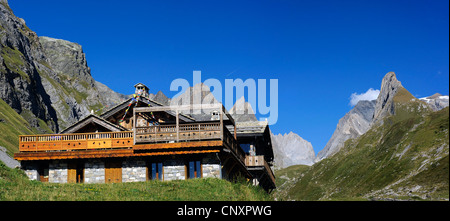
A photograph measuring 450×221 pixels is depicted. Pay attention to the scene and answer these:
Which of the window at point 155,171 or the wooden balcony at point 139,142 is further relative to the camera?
the window at point 155,171

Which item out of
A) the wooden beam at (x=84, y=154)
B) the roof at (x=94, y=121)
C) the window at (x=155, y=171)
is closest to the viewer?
the wooden beam at (x=84, y=154)

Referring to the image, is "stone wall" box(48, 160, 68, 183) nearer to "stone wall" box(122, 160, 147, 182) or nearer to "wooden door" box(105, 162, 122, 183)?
"wooden door" box(105, 162, 122, 183)

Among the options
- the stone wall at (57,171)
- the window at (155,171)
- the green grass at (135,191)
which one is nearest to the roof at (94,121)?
the stone wall at (57,171)

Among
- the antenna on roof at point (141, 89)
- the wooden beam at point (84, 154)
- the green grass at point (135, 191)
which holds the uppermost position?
the antenna on roof at point (141, 89)

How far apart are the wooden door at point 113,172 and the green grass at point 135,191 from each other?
4656mm

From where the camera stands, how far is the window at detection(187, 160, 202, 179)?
106 feet

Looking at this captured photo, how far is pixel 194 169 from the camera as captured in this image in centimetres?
3247

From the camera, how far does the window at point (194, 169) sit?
3234 centimetres

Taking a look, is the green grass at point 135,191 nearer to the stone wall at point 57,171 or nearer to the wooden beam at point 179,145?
the wooden beam at point 179,145

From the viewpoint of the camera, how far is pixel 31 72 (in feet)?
544
